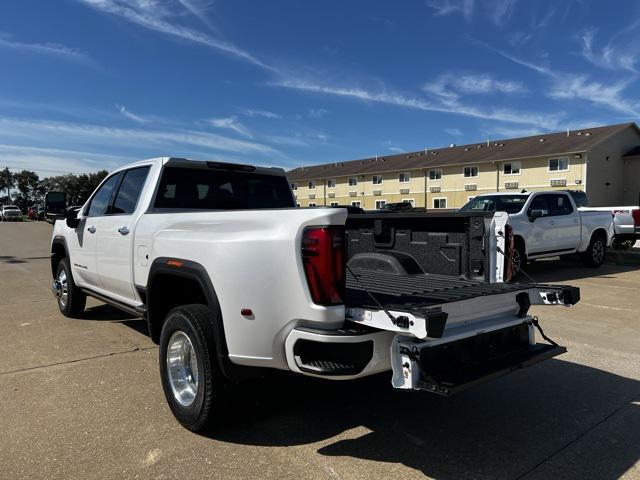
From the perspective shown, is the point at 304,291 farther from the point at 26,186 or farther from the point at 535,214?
the point at 26,186

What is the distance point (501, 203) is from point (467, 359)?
900 cm

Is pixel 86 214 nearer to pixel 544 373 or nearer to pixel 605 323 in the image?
pixel 544 373

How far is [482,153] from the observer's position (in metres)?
48.2

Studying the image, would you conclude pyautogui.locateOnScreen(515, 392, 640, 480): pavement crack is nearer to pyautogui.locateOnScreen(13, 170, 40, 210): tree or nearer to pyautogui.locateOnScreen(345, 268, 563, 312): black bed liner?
pyautogui.locateOnScreen(345, 268, 563, 312): black bed liner

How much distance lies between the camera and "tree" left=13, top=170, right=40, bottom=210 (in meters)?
99.4

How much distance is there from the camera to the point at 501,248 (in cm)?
386

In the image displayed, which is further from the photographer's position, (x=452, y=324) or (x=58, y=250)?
(x=58, y=250)

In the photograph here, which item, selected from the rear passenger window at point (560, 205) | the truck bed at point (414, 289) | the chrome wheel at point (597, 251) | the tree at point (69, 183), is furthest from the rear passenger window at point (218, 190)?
the tree at point (69, 183)

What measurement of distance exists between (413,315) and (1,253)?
1799cm

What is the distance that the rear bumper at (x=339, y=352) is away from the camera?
8.68 ft

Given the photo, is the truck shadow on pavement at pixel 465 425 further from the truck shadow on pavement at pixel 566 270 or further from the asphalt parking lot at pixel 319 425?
the truck shadow on pavement at pixel 566 270

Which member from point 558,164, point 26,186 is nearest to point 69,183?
point 26,186

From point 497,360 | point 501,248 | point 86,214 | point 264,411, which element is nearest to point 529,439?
point 497,360

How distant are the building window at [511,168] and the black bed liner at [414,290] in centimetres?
4315
